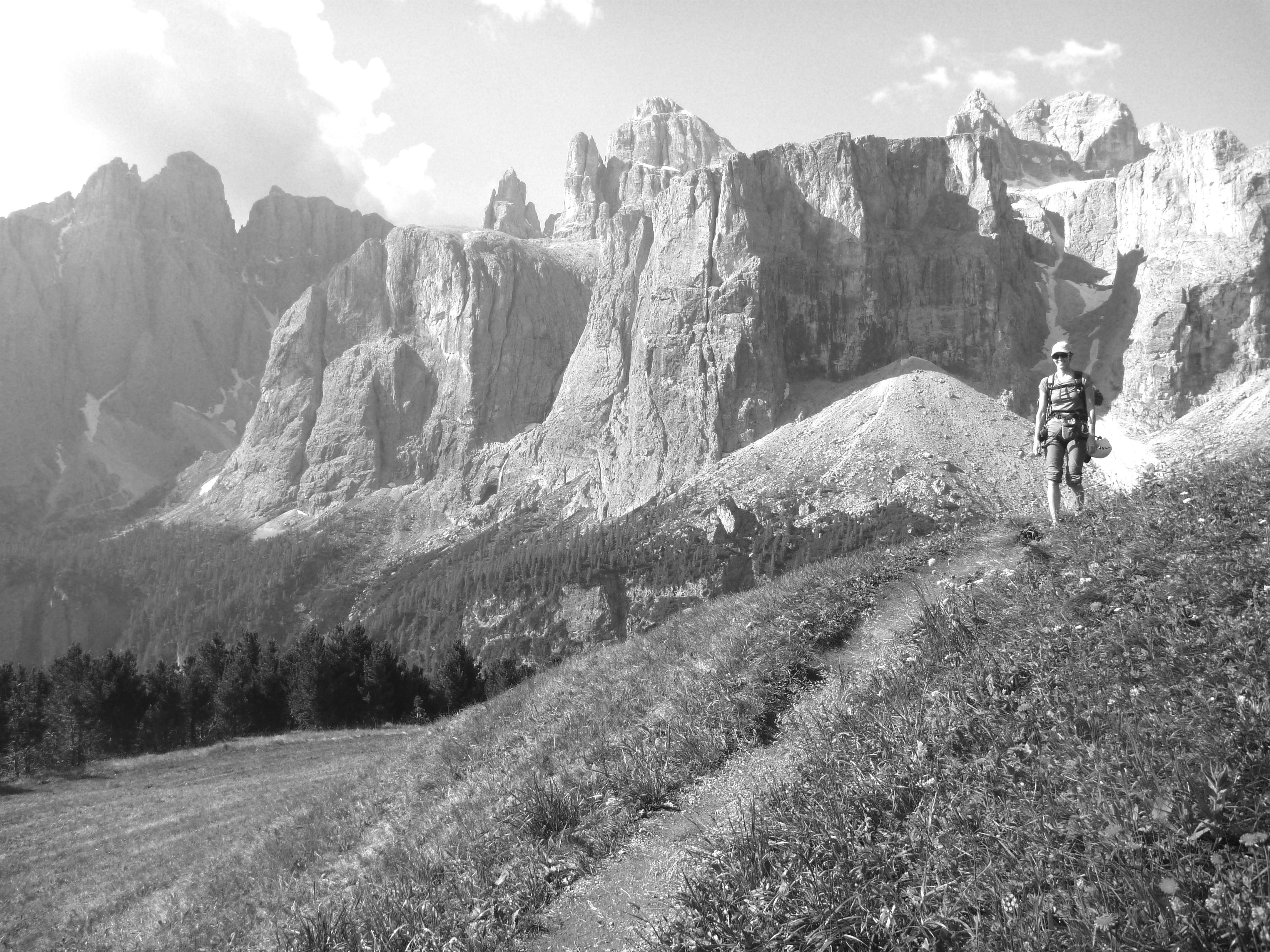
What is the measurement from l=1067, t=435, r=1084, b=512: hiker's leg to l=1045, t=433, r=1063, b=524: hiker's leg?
0.43 ft

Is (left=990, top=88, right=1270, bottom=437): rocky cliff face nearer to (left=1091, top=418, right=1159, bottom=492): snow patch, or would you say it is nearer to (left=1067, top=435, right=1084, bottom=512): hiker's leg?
(left=1091, top=418, right=1159, bottom=492): snow patch

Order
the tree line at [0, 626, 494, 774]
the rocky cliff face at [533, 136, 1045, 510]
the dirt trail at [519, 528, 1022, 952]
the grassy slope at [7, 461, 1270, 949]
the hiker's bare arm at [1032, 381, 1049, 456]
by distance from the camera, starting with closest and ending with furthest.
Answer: the grassy slope at [7, 461, 1270, 949], the dirt trail at [519, 528, 1022, 952], the hiker's bare arm at [1032, 381, 1049, 456], the tree line at [0, 626, 494, 774], the rocky cliff face at [533, 136, 1045, 510]

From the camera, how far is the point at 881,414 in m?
124

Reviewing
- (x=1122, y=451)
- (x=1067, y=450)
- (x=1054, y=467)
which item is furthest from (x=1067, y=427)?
(x=1122, y=451)

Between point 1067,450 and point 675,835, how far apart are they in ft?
38.6

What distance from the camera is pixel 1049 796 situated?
4734 mm

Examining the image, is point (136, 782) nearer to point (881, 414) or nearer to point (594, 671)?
point (594, 671)

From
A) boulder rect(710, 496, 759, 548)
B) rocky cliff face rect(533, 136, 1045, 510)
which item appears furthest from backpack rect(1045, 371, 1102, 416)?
rocky cliff face rect(533, 136, 1045, 510)

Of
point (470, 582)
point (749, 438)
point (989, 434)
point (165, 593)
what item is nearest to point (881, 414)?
point (989, 434)

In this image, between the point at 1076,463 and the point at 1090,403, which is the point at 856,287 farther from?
the point at 1076,463

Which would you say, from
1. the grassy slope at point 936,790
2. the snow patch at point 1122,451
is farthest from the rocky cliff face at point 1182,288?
the grassy slope at point 936,790

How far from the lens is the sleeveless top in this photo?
14633mm

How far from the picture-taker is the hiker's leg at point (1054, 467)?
1462 centimetres

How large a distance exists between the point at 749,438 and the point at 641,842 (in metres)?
137
